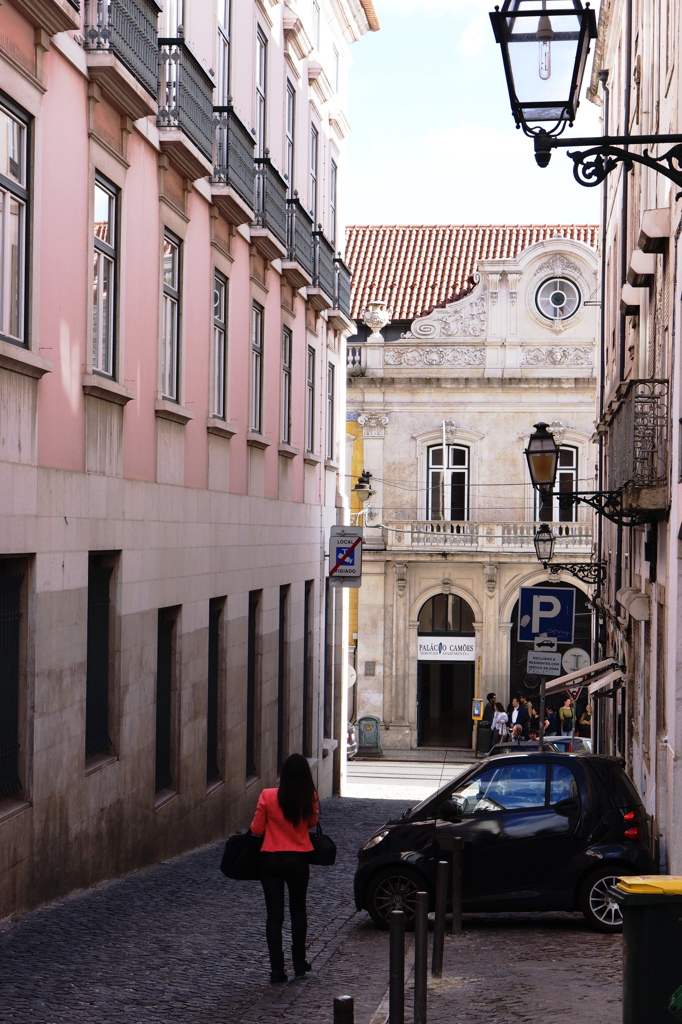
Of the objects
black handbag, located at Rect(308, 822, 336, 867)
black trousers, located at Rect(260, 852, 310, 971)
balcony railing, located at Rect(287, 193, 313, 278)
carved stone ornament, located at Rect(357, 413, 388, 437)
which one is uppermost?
balcony railing, located at Rect(287, 193, 313, 278)

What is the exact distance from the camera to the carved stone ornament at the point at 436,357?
4197cm

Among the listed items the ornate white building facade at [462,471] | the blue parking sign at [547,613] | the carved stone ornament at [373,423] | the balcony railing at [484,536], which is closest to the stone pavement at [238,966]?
the blue parking sign at [547,613]

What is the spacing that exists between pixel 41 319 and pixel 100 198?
2.10m

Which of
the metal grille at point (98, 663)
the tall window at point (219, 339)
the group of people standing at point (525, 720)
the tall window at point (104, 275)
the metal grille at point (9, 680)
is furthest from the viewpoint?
the group of people standing at point (525, 720)

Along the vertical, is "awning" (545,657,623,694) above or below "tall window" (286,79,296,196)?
below

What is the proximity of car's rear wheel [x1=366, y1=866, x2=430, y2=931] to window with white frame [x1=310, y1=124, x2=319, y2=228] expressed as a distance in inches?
587

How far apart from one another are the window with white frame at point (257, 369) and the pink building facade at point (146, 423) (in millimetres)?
36

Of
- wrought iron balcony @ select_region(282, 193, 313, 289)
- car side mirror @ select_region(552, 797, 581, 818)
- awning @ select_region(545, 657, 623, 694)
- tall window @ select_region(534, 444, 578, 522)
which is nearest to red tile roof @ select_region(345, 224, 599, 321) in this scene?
tall window @ select_region(534, 444, 578, 522)

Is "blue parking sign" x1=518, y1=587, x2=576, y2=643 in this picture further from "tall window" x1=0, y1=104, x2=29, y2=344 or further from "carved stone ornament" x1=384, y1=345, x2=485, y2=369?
"carved stone ornament" x1=384, y1=345, x2=485, y2=369

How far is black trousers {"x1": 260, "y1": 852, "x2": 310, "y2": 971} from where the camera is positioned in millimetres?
8664

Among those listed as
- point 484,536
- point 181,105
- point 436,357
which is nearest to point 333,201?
point 181,105

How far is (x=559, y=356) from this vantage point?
4159cm

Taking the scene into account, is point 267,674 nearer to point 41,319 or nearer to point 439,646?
point 41,319

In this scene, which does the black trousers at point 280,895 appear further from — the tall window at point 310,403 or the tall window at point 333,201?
the tall window at point 333,201
